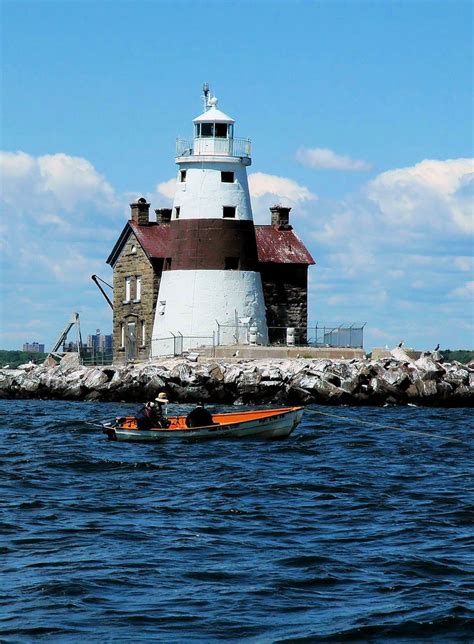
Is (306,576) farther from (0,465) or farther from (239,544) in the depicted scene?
(0,465)

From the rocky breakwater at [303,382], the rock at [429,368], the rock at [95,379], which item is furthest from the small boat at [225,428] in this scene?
the rock at [95,379]

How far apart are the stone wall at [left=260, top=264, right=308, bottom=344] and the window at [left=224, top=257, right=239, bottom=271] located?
12.7ft

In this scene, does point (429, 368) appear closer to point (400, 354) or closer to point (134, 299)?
point (400, 354)

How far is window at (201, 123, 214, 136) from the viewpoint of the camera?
177ft

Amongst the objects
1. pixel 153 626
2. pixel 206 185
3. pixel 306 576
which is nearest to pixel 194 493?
pixel 306 576

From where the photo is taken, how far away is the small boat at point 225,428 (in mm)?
30219

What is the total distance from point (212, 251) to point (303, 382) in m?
9.09

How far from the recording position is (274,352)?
52.1 meters

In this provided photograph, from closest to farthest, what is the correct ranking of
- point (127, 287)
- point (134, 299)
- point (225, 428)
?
point (225, 428) < point (134, 299) < point (127, 287)

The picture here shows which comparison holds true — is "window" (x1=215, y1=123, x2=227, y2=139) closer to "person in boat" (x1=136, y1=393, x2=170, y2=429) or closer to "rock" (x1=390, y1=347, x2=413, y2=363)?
"rock" (x1=390, y1=347, x2=413, y2=363)

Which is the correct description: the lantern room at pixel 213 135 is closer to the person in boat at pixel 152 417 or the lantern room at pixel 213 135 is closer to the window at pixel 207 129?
the window at pixel 207 129

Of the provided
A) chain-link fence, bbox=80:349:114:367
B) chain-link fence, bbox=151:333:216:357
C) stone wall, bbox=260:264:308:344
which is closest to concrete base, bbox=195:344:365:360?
chain-link fence, bbox=151:333:216:357

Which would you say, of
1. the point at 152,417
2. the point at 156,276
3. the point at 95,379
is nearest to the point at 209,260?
the point at 156,276

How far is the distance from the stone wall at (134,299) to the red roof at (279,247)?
5004 mm
